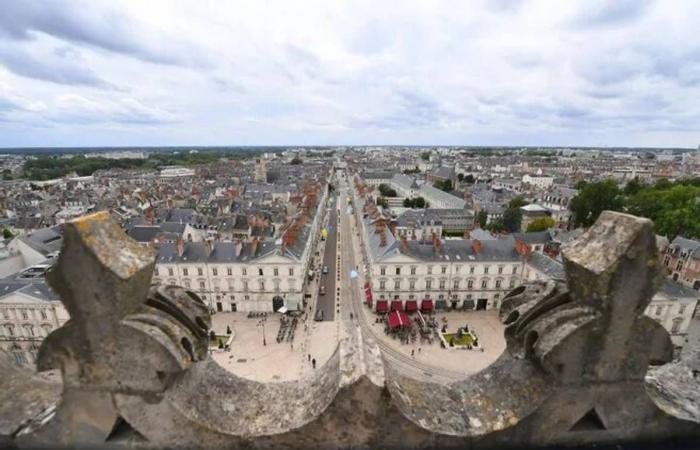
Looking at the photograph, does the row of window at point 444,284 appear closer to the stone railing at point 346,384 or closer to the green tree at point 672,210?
the green tree at point 672,210

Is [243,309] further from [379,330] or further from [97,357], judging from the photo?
[97,357]

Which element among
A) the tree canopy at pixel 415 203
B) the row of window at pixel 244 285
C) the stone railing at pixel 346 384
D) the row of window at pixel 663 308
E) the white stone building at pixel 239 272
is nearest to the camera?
the stone railing at pixel 346 384

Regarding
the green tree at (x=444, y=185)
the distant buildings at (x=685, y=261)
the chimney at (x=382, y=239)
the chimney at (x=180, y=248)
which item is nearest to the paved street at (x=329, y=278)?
the chimney at (x=382, y=239)

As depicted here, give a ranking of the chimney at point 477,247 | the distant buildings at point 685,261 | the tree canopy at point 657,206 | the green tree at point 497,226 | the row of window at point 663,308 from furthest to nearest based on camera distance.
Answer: the green tree at point 497,226 < the tree canopy at point 657,206 < the distant buildings at point 685,261 < the chimney at point 477,247 < the row of window at point 663,308

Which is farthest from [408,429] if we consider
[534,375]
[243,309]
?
[243,309]

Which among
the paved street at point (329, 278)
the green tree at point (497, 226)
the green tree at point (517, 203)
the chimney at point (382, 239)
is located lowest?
the paved street at point (329, 278)

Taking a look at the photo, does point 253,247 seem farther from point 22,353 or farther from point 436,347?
point 22,353

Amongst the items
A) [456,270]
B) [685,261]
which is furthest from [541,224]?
[456,270]

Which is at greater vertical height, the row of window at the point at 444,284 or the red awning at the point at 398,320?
the row of window at the point at 444,284
